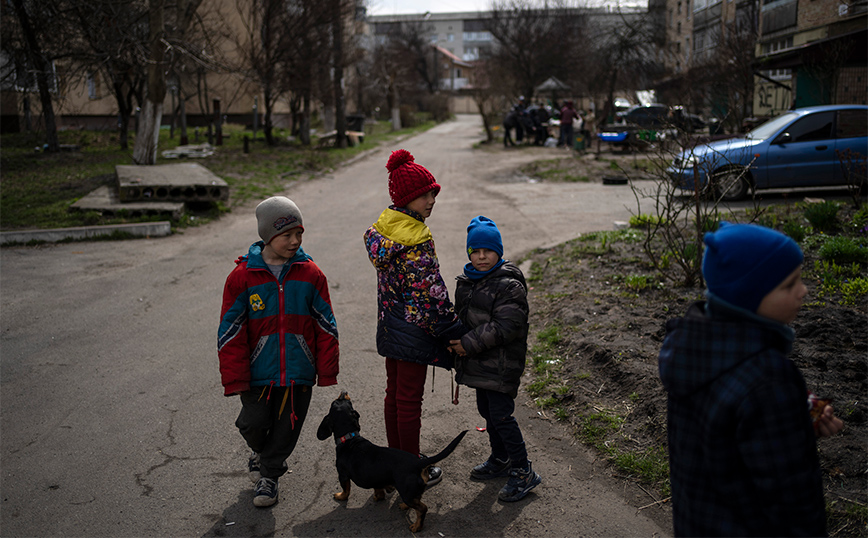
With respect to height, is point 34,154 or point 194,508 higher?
point 34,154

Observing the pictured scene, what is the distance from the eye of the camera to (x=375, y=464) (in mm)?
3258

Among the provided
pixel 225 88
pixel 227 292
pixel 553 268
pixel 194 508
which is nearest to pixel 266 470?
pixel 194 508

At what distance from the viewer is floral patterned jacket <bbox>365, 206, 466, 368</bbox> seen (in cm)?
338

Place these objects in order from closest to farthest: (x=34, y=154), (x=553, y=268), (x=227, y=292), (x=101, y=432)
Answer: (x=227, y=292) → (x=101, y=432) → (x=553, y=268) → (x=34, y=154)

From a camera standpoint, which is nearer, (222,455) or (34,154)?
(222,455)

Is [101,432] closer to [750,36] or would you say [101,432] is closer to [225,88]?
[750,36]

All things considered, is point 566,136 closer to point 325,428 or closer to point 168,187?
point 168,187

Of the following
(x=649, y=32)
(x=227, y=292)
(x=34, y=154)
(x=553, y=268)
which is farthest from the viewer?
(x=649, y=32)

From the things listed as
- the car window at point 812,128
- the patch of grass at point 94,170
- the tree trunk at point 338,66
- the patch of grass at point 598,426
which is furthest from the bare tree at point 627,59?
the patch of grass at point 598,426

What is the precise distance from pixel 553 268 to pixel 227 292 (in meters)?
5.37

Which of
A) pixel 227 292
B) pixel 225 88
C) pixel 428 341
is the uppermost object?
pixel 225 88

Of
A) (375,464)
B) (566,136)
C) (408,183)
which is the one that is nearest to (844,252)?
(408,183)

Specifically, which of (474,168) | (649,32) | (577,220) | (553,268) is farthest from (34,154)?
(649,32)

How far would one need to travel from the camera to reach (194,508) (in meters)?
3.40
